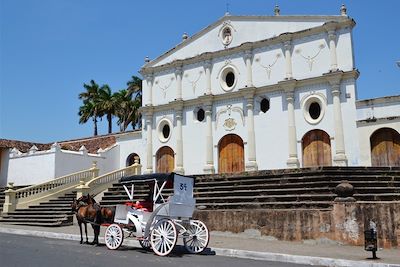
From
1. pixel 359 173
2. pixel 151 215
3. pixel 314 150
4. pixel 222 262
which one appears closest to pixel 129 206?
pixel 151 215

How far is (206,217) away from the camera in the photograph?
15047 millimetres

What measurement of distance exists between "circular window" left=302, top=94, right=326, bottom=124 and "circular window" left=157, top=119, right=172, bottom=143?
29.5ft

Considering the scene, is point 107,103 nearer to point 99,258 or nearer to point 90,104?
point 90,104

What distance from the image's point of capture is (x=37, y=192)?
22.7 meters

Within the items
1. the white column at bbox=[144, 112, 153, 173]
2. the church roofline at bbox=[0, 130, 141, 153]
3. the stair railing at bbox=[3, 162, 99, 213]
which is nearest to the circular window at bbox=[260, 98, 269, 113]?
the white column at bbox=[144, 112, 153, 173]

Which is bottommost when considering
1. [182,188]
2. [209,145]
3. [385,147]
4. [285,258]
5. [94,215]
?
[285,258]

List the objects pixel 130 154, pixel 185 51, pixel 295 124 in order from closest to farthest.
Answer: pixel 295 124 < pixel 185 51 < pixel 130 154

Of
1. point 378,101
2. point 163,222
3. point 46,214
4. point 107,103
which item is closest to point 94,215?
point 163,222

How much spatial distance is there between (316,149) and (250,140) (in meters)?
3.66

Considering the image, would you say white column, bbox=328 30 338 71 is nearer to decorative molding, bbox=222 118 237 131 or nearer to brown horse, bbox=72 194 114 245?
decorative molding, bbox=222 118 237 131

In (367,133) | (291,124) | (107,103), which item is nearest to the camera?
(367,133)

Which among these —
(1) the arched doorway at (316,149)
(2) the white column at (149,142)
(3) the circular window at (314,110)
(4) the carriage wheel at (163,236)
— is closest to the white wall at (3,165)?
(2) the white column at (149,142)

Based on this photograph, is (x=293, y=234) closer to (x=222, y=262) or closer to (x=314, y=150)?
(x=222, y=262)

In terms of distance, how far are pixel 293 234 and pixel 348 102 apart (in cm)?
1037
